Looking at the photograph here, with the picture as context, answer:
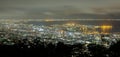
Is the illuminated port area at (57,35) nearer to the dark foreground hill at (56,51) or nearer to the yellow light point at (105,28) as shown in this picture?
the yellow light point at (105,28)

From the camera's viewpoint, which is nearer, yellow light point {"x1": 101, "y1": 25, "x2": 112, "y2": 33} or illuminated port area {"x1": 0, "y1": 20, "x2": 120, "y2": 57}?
illuminated port area {"x1": 0, "y1": 20, "x2": 120, "y2": 57}

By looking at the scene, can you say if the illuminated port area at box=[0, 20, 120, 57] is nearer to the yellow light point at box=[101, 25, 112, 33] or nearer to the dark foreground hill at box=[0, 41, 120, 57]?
the yellow light point at box=[101, 25, 112, 33]

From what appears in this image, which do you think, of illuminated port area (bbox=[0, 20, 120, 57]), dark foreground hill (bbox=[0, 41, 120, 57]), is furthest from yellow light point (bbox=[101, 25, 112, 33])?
dark foreground hill (bbox=[0, 41, 120, 57])

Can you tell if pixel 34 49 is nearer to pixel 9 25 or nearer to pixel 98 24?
pixel 9 25

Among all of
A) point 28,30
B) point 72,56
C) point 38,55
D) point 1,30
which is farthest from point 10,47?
point 28,30

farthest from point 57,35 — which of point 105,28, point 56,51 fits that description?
point 56,51

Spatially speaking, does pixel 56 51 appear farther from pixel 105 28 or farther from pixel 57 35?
pixel 105 28

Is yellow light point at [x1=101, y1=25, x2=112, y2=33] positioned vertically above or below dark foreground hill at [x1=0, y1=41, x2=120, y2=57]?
below

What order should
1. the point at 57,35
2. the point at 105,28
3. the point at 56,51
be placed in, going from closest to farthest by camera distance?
the point at 56,51
the point at 57,35
the point at 105,28
